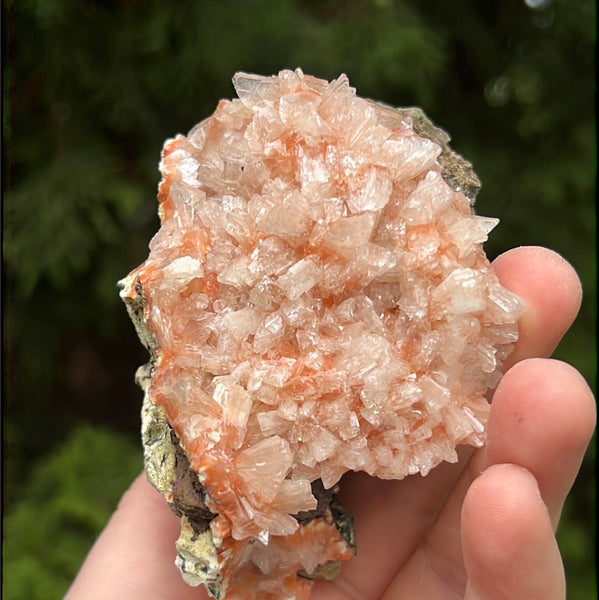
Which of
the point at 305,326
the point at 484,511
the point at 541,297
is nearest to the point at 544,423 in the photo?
the point at 484,511

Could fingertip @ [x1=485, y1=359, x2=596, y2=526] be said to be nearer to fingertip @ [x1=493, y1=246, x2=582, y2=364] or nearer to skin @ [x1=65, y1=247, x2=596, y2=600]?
skin @ [x1=65, y1=247, x2=596, y2=600]

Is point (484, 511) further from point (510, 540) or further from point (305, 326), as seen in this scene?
point (305, 326)

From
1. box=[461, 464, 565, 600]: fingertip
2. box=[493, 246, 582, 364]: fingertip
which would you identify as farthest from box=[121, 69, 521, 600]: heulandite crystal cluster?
box=[461, 464, 565, 600]: fingertip

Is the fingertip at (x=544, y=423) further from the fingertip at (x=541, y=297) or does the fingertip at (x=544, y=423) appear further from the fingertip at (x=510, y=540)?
the fingertip at (x=541, y=297)

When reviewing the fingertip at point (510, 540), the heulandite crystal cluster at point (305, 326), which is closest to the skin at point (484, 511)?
the fingertip at point (510, 540)

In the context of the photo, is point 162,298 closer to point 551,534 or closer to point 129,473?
point 551,534

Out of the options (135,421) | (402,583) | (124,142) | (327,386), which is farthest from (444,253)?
(135,421)
